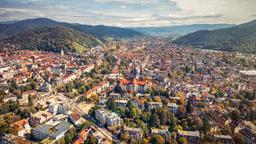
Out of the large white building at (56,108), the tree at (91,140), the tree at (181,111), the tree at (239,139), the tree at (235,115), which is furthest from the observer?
the large white building at (56,108)

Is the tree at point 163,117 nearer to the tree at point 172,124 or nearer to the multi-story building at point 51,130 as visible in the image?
the tree at point 172,124

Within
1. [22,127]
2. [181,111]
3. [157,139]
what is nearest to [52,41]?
[22,127]

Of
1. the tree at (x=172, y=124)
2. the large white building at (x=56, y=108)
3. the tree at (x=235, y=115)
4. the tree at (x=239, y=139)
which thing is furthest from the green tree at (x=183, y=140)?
the large white building at (x=56, y=108)

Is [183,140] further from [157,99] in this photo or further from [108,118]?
[157,99]

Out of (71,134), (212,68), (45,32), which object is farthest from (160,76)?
(45,32)

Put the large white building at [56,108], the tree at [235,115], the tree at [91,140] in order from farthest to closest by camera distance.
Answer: the large white building at [56,108], the tree at [235,115], the tree at [91,140]

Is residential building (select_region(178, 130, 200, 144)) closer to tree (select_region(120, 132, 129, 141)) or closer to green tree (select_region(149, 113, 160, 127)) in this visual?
green tree (select_region(149, 113, 160, 127))

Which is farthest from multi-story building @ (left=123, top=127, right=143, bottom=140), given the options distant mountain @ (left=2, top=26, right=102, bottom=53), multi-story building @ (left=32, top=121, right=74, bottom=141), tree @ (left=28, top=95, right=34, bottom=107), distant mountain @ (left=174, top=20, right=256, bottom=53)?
distant mountain @ (left=2, top=26, right=102, bottom=53)
